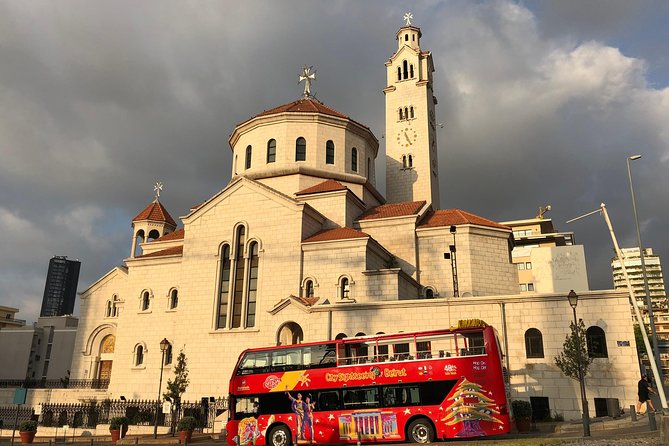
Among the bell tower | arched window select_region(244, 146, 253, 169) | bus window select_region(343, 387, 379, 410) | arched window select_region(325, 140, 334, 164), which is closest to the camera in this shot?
bus window select_region(343, 387, 379, 410)

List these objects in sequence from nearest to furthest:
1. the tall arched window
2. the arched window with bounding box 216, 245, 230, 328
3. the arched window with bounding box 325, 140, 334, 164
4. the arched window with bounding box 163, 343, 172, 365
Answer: the tall arched window → the arched window with bounding box 216, 245, 230, 328 → the arched window with bounding box 163, 343, 172, 365 → the arched window with bounding box 325, 140, 334, 164

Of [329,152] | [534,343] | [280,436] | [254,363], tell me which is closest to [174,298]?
[329,152]

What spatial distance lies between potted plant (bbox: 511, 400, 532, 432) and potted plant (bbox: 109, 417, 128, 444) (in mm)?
18312

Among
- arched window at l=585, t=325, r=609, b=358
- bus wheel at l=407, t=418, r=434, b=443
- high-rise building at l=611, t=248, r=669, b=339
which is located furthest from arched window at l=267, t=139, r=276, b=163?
high-rise building at l=611, t=248, r=669, b=339

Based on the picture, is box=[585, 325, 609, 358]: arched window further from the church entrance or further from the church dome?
the church entrance

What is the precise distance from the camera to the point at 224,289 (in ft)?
113

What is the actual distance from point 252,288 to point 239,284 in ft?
3.39

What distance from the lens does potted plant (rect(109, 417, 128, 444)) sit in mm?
24281

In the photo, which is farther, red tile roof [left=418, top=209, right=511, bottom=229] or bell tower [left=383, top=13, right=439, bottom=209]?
bell tower [left=383, top=13, right=439, bottom=209]

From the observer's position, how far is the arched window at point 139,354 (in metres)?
35.8

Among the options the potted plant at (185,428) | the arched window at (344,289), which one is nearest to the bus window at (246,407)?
the potted plant at (185,428)

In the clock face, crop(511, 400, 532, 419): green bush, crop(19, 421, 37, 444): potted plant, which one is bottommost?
crop(19, 421, 37, 444): potted plant

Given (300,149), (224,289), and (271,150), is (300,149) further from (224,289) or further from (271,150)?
(224,289)

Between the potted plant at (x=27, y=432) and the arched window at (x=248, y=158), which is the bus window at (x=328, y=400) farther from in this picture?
the arched window at (x=248, y=158)
